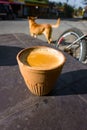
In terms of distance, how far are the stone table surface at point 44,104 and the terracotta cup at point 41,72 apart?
8 cm

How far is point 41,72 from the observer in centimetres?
94

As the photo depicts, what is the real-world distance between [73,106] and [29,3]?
20.4 meters

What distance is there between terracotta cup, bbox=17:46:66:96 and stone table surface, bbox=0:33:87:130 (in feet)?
0.27

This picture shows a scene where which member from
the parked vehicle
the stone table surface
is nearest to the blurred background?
the parked vehicle

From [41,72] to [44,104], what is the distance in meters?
0.23

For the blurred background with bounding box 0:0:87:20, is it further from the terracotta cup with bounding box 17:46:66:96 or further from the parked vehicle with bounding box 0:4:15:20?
the terracotta cup with bounding box 17:46:66:96

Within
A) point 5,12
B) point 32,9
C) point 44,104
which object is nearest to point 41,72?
point 44,104

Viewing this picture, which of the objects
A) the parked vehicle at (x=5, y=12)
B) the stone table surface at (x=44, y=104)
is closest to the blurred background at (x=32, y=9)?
the parked vehicle at (x=5, y=12)

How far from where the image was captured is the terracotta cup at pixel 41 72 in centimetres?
95

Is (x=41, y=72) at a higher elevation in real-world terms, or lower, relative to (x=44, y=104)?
higher

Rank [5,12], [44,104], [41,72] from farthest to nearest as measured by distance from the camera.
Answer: [5,12] → [44,104] → [41,72]

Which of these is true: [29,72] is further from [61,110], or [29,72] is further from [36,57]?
[61,110]

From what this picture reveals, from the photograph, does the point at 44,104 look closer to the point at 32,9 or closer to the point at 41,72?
the point at 41,72

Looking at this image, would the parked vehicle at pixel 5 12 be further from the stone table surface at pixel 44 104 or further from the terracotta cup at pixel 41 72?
the terracotta cup at pixel 41 72
